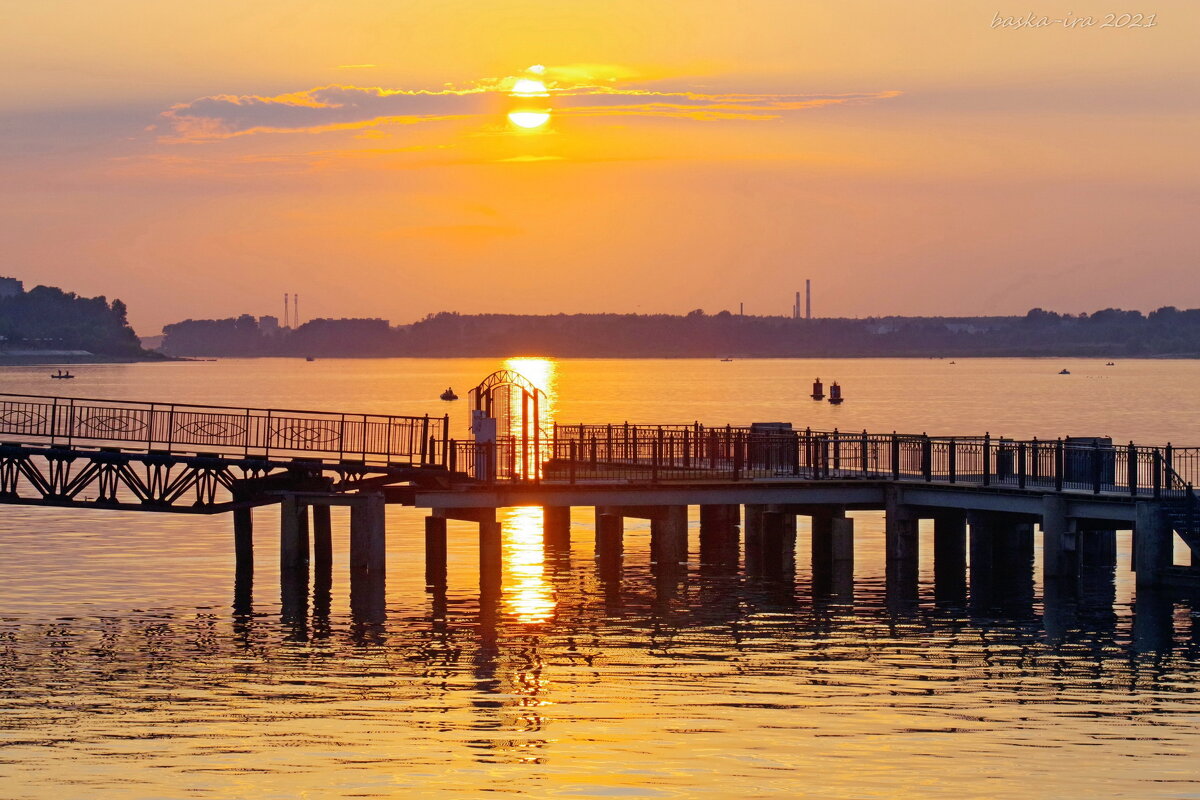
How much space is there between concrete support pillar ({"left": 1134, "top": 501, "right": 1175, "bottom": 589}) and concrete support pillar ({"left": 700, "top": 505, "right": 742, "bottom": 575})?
11.2 m

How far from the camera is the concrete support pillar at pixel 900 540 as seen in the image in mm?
43938

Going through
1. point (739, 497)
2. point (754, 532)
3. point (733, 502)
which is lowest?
point (754, 532)

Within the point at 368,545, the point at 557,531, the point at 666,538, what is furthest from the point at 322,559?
the point at 557,531

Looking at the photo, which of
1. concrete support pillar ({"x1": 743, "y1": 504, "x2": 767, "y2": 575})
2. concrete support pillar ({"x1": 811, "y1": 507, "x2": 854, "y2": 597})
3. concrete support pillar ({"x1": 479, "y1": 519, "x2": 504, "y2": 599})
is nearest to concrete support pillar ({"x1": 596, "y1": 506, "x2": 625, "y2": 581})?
concrete support pillar ({"x1": 743, "y1": 504, "x2": 767, "y2": 575})

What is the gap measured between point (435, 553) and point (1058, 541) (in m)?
14.4

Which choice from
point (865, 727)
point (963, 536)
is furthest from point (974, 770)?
point (963, 536)

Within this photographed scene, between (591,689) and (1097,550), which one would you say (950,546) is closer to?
(1097,550)

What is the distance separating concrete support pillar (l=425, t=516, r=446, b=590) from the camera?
1683 inches

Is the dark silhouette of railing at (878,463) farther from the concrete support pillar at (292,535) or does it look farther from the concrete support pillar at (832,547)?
the concrete support pillar at (292,535)

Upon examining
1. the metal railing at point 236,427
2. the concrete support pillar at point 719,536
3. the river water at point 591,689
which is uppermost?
the metal railing at point 236,427

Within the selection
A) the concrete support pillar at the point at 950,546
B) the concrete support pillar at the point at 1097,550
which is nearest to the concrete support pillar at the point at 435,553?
the concrete support pillar at the point at 950,546

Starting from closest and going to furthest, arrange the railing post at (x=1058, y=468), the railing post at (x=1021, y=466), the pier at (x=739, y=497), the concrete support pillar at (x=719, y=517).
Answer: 1. the pier at (x=739, y=497)
2. the railing post at (x=1058, y=468)
3. the railing post at (x=1021, y=466)
4. the concrete support pillar at (x=719, y=517)

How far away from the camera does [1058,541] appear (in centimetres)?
4100

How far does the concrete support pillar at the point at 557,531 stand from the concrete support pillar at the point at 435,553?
8.11 meters
